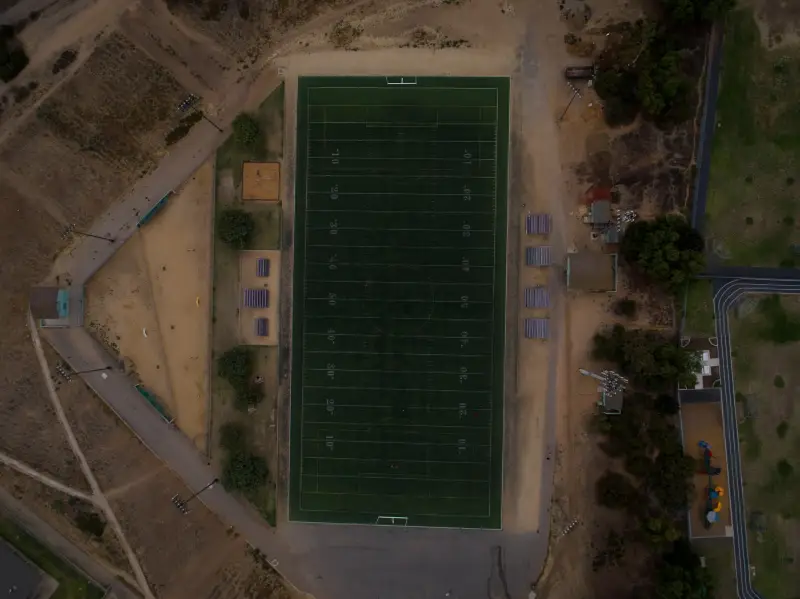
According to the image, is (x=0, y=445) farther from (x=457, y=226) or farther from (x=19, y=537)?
(x=457, y=226)

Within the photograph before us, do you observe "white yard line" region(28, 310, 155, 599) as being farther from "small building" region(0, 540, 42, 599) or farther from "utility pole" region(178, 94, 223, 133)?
"utility pole" region(178, 94, 223, 133)

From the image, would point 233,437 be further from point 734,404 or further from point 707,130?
point 707,130

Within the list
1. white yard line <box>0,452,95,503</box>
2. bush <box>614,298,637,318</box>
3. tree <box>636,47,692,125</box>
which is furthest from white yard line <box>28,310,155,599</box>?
tree <box>636,47,692,125</box>

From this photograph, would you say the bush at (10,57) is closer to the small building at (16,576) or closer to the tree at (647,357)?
the small building at (16,576)

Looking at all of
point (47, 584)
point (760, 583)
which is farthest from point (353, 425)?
point (760, 583)

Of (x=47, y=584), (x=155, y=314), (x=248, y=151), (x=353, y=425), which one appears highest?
(x=248, y=151)

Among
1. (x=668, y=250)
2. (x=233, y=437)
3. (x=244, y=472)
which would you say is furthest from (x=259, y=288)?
(x=668, y=250)
